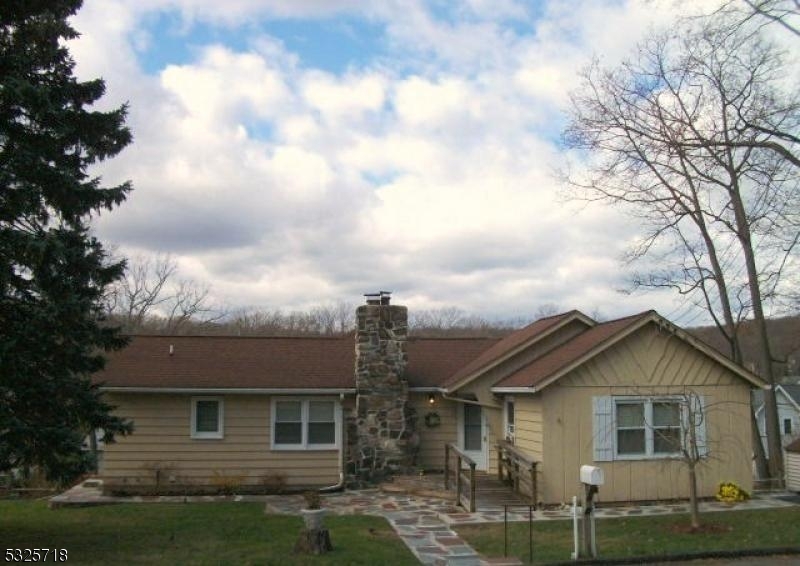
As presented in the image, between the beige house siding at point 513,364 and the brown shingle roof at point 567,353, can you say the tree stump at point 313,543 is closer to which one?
the brown shingle roof at point 567,353

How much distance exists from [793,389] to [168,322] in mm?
39070

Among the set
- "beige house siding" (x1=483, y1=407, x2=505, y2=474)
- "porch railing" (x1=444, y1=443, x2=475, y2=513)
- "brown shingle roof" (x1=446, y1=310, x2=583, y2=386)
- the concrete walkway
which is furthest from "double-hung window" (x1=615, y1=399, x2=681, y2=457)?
"brown shingle roof" (x1=446, y1=310, x2=583, y2=386)

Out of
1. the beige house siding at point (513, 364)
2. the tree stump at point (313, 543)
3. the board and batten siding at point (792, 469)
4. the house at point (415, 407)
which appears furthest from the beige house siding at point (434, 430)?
the tree stump at point (313, 543)

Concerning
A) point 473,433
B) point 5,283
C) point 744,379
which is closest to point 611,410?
point 744,379

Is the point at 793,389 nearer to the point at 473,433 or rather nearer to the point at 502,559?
the point at 473,433

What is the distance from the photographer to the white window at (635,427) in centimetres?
1520

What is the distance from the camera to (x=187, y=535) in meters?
12.5

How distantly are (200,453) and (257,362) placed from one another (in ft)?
9.06

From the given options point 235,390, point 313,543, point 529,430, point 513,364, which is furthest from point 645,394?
point 235,390

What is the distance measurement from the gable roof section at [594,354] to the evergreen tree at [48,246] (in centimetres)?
804

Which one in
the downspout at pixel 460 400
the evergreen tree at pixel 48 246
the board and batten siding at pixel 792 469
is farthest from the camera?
the downspout at pixel 460 400

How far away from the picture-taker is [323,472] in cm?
1858

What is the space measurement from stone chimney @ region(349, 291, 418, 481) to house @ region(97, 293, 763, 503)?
3 cm

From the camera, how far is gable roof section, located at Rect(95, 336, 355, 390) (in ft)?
60.8
